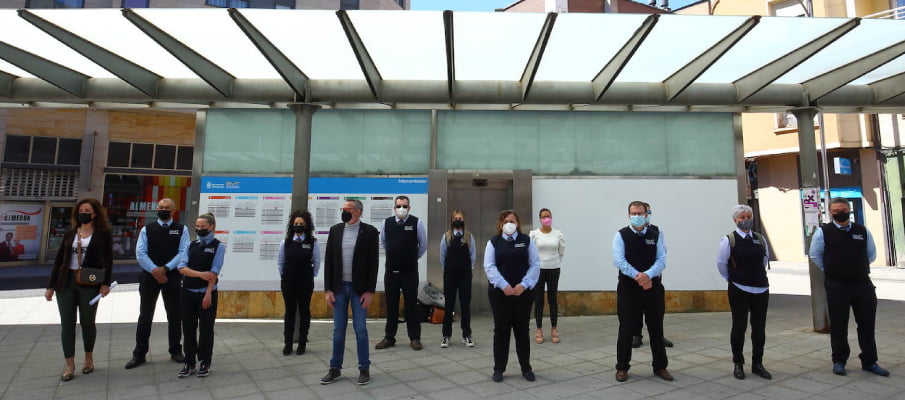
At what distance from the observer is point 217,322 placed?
673 centimetres

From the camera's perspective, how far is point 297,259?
5086mm

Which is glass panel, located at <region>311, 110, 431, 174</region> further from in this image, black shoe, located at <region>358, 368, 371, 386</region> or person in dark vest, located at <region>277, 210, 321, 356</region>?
black shoe, located at <region>358, 368, 371, 386</region>

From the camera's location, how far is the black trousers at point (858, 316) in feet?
14.1

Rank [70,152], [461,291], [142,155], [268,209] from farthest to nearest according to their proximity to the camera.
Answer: [142,155] < [70,152] < [268,209] < [461,291]

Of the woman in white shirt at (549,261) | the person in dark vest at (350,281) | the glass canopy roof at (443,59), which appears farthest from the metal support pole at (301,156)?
the woman in white shirt at (549,261)

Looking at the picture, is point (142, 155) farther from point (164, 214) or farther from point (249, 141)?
point (164, 214)

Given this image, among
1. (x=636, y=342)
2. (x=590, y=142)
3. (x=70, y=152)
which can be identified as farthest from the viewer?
(x=70, y=152)

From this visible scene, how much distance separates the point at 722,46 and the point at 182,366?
6.80 m

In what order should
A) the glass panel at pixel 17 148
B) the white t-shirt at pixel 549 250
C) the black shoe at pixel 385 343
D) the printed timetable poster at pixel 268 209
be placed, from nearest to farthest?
the black shoe at pixel 385 343, the white t-shirt at pixel 549 250, the printed timetable poster at pixel 268 209, the glass panel at pixel 17 148

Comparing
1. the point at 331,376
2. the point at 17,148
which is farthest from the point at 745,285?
the point at 17,148

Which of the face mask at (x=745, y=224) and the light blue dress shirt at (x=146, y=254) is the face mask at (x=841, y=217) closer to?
the face mask at (x=745, y=224)

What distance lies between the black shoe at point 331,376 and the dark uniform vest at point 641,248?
291cm

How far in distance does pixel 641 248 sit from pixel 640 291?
414 millimetres

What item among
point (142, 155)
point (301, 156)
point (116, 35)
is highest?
point (142, 155)
